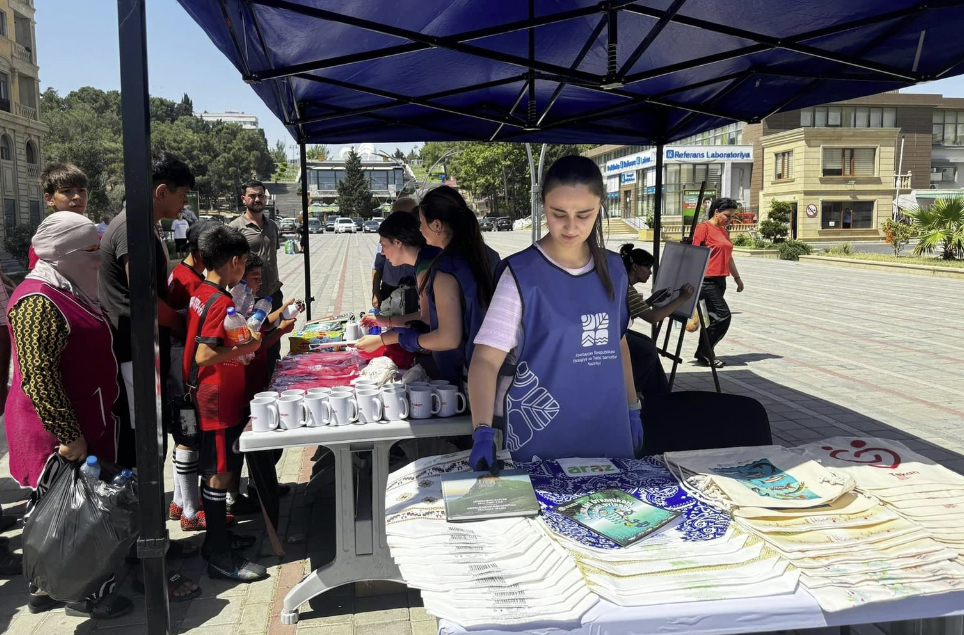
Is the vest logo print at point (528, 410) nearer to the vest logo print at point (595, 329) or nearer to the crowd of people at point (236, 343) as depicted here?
the crowd of people at point (236, 343)

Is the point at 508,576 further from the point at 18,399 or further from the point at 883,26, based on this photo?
the point at 883,26

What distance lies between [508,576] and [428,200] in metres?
2.22

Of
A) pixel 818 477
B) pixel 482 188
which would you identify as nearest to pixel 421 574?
pixel 818 477

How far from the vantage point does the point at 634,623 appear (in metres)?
1.50

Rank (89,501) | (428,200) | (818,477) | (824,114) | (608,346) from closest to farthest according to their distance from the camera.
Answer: (818,477) → (608,346) → (89,501) → (428,200) → (824,114)

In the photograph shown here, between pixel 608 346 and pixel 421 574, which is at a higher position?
pixel 608 346

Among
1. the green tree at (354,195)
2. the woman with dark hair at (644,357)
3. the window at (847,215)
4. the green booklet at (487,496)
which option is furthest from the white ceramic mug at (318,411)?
the green tree at (354,195)

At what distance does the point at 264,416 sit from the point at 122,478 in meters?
0.71

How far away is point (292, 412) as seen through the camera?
113 inches

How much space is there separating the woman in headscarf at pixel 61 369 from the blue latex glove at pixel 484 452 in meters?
1.88

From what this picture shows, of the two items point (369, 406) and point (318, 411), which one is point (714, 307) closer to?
point (369, 406)

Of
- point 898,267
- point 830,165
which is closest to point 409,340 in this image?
point 898,267

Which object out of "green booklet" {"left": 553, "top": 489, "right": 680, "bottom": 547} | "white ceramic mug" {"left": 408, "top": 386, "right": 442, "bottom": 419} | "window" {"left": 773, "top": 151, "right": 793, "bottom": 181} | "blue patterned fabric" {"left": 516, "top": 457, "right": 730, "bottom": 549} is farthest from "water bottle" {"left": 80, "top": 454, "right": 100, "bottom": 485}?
"window" {"left": 773, "top": 151, "right": 793, "bottom": 181}

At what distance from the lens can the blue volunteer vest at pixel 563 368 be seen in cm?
227
